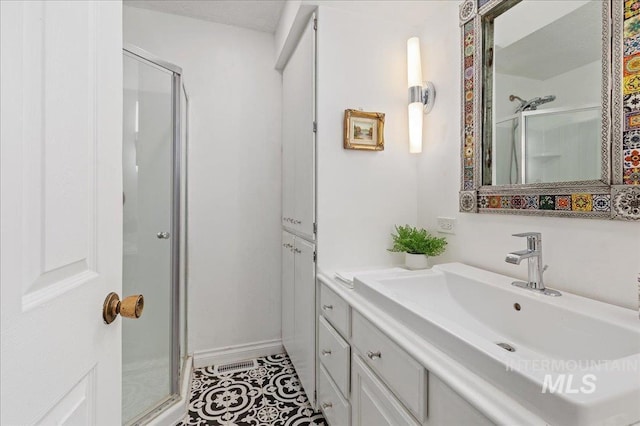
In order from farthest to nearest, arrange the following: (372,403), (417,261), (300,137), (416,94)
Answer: (300,137)
(416,94)
(417,261)
(372,403)

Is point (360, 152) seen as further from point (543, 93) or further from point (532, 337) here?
point (532, 337)

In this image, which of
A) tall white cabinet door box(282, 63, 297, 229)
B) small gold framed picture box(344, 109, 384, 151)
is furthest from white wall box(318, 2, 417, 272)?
tall white cabinet door box(282, 63, 297, 229)

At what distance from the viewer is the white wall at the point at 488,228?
854 mm

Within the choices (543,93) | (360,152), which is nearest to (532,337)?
(543,93)

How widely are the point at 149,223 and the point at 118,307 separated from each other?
1.28 meters

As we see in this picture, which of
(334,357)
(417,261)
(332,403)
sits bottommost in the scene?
(332,403)

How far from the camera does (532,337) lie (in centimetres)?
89

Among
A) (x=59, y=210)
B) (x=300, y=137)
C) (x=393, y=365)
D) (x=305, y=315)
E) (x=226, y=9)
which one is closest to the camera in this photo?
(x=59, y=210)

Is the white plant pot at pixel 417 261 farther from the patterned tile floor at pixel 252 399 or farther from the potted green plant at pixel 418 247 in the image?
the patterned tile floor at pixel 252 399

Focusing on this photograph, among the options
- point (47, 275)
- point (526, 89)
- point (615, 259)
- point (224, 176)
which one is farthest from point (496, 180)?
point (224, 176)

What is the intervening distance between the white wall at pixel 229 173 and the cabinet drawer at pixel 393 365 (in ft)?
4.32

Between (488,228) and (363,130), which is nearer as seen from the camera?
(488,228)

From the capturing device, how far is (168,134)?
68.7 inches

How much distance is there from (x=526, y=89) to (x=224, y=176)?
1823mm
